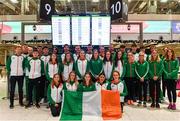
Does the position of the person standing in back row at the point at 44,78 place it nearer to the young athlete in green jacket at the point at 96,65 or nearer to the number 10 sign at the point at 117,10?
the young athlete in green jacket at the point at 96,65

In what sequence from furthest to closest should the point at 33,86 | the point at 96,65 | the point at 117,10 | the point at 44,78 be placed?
the point at 117,10, the point at 44,78, the point at 33,86, the point at 96,65

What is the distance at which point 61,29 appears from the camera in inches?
337

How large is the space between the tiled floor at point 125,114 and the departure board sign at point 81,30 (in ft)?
6.38

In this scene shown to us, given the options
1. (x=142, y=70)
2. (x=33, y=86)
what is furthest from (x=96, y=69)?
(x=33, y=86)

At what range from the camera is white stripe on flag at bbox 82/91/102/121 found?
262 inches

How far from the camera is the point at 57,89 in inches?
275

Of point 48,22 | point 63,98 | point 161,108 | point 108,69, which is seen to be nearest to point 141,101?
point 161,108

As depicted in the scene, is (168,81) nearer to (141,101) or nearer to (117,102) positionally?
(141,101)

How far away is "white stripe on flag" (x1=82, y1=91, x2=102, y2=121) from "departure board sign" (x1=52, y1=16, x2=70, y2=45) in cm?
221

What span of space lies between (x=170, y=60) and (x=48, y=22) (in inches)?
137

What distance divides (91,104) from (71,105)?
1.31 feet

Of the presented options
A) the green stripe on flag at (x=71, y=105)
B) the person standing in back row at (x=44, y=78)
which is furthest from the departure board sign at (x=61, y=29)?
the green stripe on flag at (x=71, y=105)

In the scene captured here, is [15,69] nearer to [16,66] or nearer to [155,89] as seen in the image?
[16,66]

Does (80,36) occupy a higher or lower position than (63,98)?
higher
